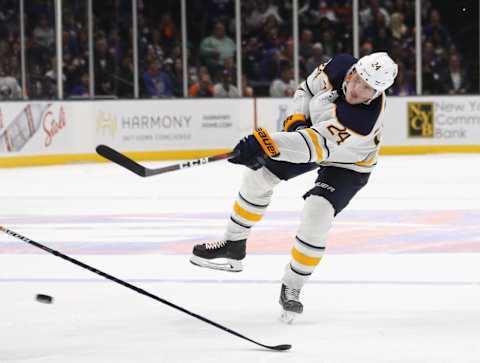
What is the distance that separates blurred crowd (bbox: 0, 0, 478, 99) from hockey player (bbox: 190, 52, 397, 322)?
28.3 ft

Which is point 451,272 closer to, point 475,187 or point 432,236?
point 432,236

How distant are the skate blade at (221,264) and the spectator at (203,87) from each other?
9.38 m

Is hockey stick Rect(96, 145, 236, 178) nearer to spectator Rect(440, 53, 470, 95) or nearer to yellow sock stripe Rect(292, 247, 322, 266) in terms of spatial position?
yellow sock stripe Rect(292, 247, 322, 266)

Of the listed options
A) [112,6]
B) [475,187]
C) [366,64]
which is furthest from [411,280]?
[112,6]

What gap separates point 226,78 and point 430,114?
2.60m

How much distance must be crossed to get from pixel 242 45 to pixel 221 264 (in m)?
10.0

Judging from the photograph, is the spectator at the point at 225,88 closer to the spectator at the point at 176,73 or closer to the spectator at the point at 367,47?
the spectator at the point at 176,73

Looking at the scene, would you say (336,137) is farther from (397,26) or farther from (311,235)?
(397,26)

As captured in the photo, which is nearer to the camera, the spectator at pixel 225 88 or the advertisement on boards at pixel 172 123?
the advertisement on boards at pixel 172 123

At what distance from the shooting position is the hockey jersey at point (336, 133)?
13.5ft

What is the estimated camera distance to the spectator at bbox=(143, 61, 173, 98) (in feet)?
46.5

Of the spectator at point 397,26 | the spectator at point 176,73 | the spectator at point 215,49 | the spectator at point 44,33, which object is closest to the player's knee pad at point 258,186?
the spectator at point 44,33

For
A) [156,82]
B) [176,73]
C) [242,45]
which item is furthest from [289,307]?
[242,45]

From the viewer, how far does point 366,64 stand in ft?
13.6
